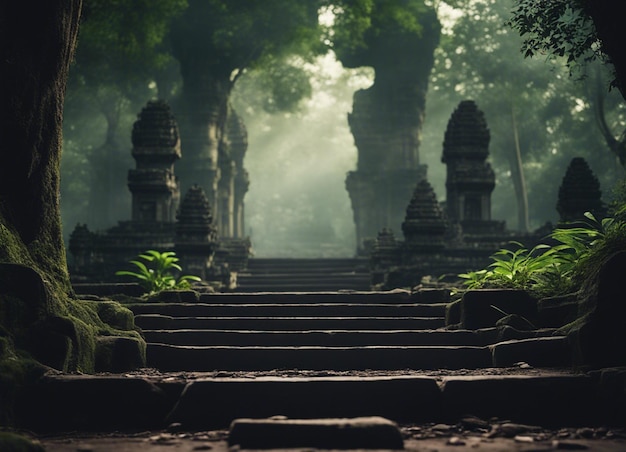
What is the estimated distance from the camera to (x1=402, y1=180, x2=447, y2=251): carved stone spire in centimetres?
1769

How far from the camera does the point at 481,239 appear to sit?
19.4m

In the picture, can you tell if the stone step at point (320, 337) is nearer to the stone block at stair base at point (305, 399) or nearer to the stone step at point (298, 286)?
the stone block at stair base at point (305, 399)

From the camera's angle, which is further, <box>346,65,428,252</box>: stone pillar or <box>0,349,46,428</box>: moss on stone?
<box>346,65,428,252</box>: stone pillar

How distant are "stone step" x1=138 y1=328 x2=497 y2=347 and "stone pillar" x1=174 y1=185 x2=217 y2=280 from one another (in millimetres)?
9619

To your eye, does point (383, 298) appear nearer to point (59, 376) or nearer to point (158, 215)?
point (59, 376)

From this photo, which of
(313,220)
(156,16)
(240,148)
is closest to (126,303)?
(156,16)

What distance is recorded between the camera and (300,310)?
30.0ft

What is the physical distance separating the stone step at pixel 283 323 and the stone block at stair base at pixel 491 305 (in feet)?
2.58

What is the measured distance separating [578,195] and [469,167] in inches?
167

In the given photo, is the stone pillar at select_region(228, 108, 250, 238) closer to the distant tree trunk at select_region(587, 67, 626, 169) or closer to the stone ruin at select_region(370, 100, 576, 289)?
the stone ruin at select_region(370, 100, 576, 289)

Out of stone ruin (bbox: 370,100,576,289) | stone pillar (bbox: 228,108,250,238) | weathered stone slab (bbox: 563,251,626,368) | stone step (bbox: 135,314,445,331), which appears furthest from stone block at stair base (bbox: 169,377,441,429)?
stone pillar (bbox: 228,108,250,238)

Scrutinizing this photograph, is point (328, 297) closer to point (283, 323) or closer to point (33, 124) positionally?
point (283, 323)

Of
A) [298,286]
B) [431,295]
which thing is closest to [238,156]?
[298,286]

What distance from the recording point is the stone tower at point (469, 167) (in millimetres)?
22094
